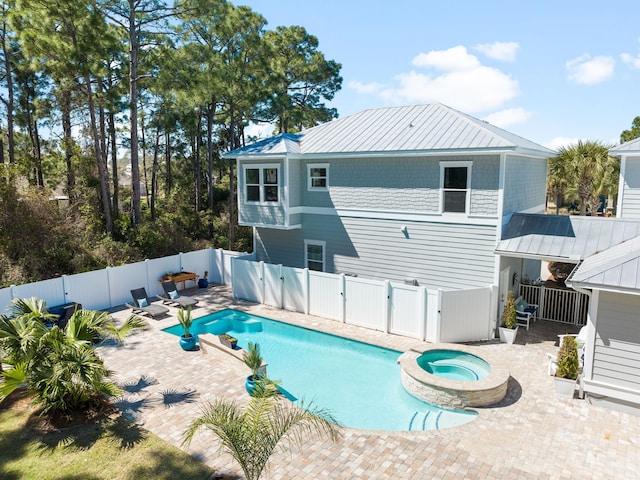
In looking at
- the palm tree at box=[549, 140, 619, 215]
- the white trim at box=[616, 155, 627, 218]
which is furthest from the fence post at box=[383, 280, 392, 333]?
the palm tree at box=[549, 140, 619, 215]

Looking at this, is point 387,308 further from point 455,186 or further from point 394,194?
point 455,186

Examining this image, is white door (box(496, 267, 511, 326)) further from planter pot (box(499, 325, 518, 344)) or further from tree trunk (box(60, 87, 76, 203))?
tree trunk (box(60, 87, 76, 203))

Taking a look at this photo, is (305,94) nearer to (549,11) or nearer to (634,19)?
(549,11)

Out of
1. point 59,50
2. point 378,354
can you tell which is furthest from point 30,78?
point 378,354

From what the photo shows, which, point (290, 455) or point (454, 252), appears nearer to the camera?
point (290, 455)

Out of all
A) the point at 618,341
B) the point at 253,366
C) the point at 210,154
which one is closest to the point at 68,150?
the point at 210,154

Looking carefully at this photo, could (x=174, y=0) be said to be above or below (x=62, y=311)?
above
